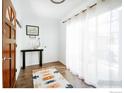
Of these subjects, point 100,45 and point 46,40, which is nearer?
point 100,45

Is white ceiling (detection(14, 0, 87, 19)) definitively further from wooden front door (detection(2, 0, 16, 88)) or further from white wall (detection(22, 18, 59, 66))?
wooden front door (detection(2, 0, 16, 88))

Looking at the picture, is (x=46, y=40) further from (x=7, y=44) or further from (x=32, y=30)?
(x=7, y=44)

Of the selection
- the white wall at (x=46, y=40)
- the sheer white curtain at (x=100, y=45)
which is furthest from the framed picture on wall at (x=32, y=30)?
the sheer white curtain at (x=100, y=45)

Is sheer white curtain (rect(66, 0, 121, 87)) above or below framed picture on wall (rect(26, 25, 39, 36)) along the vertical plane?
below

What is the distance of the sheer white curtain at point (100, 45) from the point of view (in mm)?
1889

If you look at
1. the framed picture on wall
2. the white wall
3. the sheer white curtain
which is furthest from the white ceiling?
the white wall

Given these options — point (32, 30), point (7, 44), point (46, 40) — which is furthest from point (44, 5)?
point (7, 44)

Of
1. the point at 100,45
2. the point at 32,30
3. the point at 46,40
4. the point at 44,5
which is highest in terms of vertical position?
the point at 44,5

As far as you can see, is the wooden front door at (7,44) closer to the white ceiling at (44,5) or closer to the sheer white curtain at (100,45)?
the white ceiling at (44,5)

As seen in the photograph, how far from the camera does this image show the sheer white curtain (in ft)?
6.20

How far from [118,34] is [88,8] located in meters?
1.12

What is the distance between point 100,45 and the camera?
7.31ft

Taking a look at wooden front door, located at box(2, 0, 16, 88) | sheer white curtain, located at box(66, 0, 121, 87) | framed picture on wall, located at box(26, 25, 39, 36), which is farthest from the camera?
framed picture on wall, located at box(26, 25, 39, 36)
